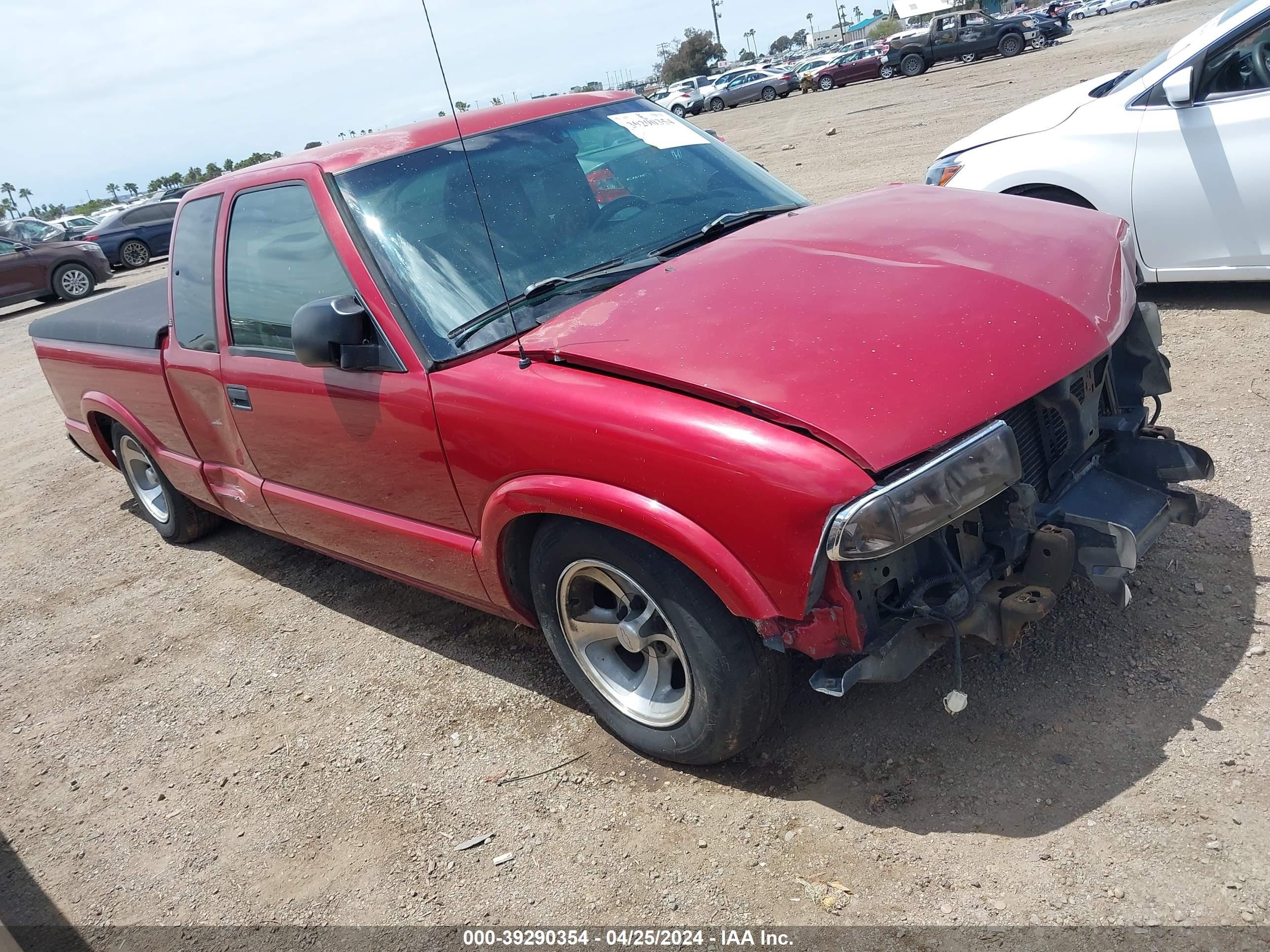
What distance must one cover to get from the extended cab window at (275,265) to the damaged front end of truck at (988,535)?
200 cm

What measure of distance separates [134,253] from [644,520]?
2331 centimetres

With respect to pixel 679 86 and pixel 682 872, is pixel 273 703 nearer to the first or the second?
pixel 682 872

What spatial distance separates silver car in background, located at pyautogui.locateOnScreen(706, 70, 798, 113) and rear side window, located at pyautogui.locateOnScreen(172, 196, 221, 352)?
36929mm

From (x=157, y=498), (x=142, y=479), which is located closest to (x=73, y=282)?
(x=142, y=479)

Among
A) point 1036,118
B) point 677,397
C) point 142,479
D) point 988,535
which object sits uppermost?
point 1036,118

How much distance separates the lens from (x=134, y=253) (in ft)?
72.3

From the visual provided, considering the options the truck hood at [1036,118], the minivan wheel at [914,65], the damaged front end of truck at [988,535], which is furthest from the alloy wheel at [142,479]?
the minivan wheel at [914,65]

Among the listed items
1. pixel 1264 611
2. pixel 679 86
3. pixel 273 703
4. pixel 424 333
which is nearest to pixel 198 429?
pixel 273 703

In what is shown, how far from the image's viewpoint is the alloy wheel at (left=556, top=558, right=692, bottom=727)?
9.14 feet

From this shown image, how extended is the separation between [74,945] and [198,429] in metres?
2.28

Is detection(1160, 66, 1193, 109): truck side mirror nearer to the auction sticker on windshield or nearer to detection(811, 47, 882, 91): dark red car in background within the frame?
the auction sticker on windshield

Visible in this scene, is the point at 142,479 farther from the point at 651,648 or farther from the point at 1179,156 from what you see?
the point at 1179,156

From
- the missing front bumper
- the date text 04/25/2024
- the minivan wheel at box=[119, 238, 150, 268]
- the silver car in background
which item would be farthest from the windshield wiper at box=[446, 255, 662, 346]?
the silver car in background

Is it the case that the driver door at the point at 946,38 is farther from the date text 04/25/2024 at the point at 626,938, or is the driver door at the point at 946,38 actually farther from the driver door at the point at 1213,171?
the date text 04/25/2024 at the point at 626,938
